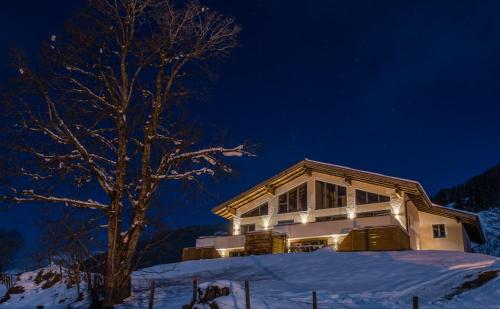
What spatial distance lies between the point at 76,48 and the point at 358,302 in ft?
37.0

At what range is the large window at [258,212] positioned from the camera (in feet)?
Result: 104

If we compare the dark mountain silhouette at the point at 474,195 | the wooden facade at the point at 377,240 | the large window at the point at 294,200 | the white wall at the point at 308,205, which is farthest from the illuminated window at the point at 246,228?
the dark mountain silhouette at the point at 474,195

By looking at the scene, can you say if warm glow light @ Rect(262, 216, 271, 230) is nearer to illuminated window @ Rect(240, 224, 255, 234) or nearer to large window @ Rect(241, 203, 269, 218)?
large window @ Rect(241, 203, 269, 218)

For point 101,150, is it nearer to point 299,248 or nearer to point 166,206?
point 166,206

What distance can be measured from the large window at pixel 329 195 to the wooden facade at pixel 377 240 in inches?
215

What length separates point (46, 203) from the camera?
13.0 meters

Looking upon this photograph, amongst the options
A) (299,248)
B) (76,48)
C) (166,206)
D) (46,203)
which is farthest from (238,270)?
(76,48)

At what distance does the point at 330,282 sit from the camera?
16.2 m

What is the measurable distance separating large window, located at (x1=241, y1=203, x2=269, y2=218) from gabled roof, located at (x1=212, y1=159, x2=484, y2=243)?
2.55ft

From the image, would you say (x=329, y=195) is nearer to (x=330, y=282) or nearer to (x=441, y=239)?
(x=441, y=239)

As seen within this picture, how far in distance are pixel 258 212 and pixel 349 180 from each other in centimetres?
722

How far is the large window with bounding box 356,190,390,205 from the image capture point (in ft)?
89.4

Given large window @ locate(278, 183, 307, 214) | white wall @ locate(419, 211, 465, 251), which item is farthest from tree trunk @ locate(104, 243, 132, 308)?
white wall @ locate(419, 211, 465, 251)

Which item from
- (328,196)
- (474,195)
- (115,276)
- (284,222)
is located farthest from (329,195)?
(474,195)
